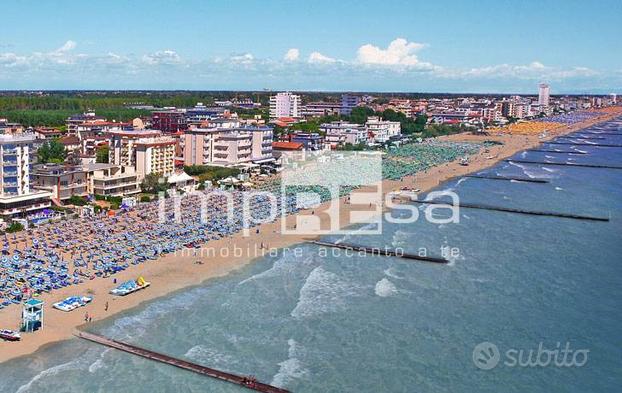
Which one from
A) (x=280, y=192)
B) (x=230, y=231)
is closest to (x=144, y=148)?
(x=280, y=192)

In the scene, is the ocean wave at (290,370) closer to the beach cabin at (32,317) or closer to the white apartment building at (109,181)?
the beach cabin at (32,317)

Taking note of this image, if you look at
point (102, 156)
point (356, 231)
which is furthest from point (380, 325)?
point (102, 156)

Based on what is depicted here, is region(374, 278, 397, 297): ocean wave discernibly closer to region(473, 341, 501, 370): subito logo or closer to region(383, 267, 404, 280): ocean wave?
region(383, 267, 404, 280): ocean wave

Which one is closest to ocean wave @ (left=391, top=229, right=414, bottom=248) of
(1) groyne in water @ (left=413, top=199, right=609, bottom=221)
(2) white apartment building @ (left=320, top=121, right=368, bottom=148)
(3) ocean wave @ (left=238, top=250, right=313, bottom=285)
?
(3) ocean wave @ (left=238, top=250, right=313, bottom=285)

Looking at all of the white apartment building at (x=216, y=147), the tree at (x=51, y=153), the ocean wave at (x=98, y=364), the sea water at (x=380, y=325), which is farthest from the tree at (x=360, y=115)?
the ocean wave at (x=98, y=364)

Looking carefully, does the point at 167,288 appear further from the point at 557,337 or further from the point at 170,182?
the point at 170,182
